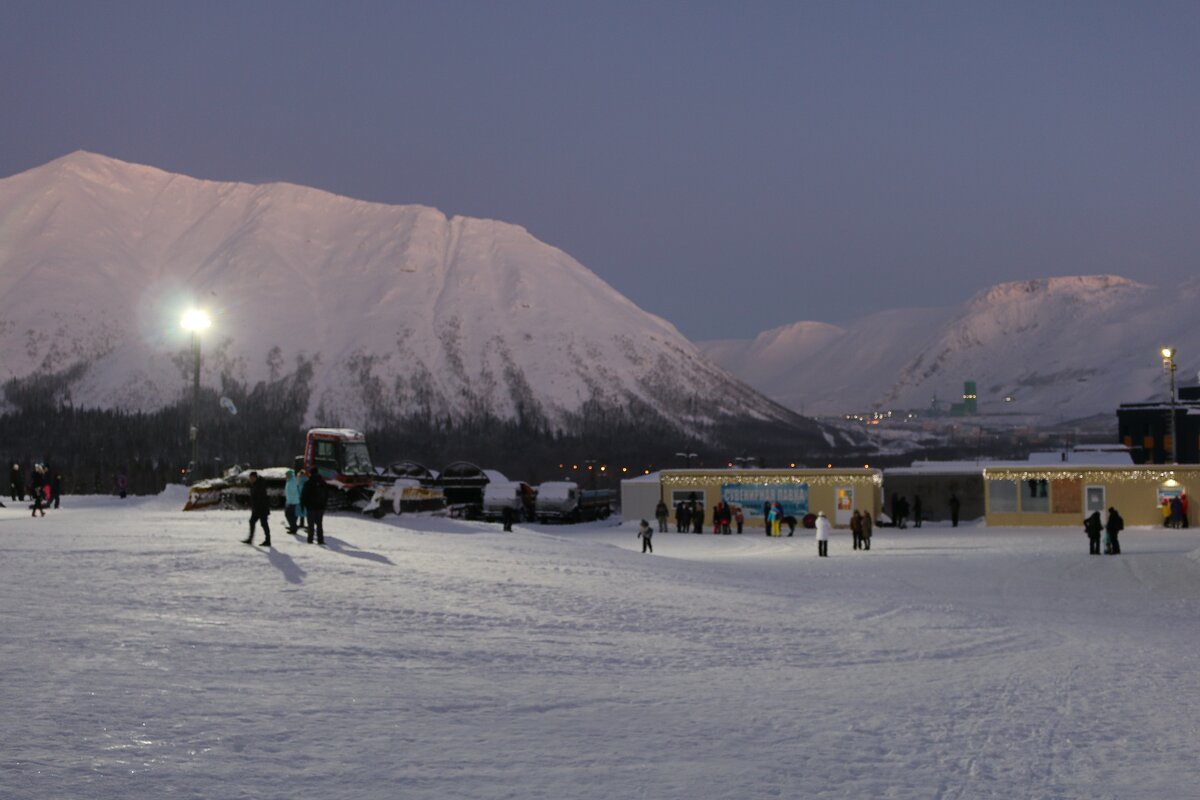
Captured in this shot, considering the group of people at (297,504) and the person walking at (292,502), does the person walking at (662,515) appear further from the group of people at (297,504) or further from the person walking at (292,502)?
the person walking at (292,502)

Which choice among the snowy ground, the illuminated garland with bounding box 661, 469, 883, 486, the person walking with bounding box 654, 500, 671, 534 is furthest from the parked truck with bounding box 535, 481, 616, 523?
the snowy ground

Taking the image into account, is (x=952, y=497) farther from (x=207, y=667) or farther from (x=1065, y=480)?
(x=207, y=667)

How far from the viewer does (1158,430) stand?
92.4 metres

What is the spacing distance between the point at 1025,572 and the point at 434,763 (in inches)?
844

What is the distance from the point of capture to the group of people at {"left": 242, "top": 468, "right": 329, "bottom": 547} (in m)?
21.5

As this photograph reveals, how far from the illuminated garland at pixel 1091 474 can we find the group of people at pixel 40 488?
3521cm

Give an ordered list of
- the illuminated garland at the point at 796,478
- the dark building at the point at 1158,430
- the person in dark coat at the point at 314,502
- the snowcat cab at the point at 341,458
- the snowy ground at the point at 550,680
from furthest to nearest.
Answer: the dark building at the point at 1158,430 → the illuminated garland at the point at 796,478 → the snowcat cab at the point at 341,458 → the person in dark coat at the point at 314,502 → the snowy ground at the point at 550,680

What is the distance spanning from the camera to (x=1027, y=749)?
376 inches

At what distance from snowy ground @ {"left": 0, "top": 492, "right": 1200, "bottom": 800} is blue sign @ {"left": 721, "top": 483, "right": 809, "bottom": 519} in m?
29.0

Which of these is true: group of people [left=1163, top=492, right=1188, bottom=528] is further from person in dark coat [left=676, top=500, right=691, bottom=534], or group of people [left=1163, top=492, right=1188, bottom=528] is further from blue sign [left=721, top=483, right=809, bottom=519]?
person in dark coat [left=676, top=500, right=691, bottom=534]

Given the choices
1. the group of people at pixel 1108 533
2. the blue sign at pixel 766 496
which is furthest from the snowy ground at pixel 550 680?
the blue sign at pixel 766 496

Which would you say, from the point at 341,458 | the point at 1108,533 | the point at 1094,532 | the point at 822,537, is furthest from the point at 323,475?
the point at 1108,533

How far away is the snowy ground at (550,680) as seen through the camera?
831 cm

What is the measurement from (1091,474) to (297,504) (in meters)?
35.8
